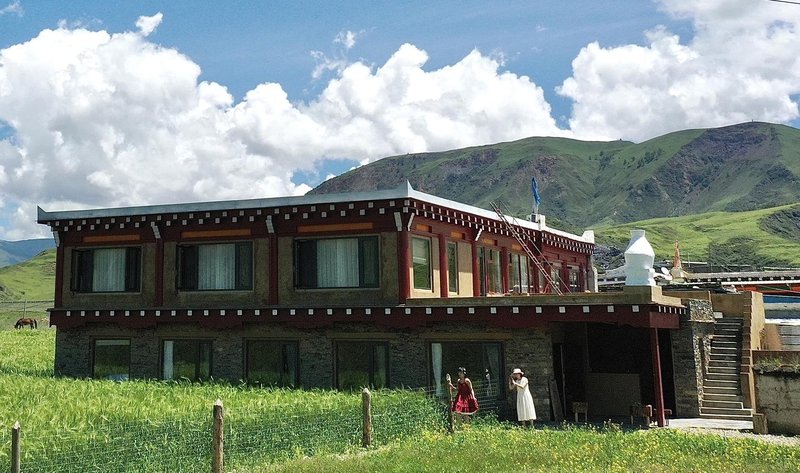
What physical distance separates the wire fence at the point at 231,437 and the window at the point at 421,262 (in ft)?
21.6

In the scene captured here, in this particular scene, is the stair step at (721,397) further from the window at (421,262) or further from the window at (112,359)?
the window at (112,359)

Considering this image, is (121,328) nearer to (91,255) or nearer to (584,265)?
(91,255)

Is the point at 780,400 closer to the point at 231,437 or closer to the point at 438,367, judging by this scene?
the point at 438,367

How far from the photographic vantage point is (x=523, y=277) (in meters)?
33.6

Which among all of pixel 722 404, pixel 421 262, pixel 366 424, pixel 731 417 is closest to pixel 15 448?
pixel 366 424

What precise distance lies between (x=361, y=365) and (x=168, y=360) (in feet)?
25.7

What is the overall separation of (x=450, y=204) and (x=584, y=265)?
17070 mm

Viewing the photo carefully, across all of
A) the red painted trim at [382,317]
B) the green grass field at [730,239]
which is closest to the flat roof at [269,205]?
the red painted trim at [382,317]

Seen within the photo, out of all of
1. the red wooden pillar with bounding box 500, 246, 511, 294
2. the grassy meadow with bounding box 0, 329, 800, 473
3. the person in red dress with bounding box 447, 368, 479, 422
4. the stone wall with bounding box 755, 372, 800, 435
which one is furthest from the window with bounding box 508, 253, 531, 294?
the stone wall with bounding box 755, 372, 800, 435

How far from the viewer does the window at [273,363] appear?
2578 centimetres

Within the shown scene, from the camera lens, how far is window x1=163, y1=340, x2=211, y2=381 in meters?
27.0

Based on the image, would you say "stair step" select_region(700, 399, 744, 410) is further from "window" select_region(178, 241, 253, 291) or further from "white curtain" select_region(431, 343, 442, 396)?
"window" select_region(178, 241, 253, 291)

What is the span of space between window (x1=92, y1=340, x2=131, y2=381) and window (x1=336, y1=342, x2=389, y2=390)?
8.74 m

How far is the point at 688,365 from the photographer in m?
23.5
